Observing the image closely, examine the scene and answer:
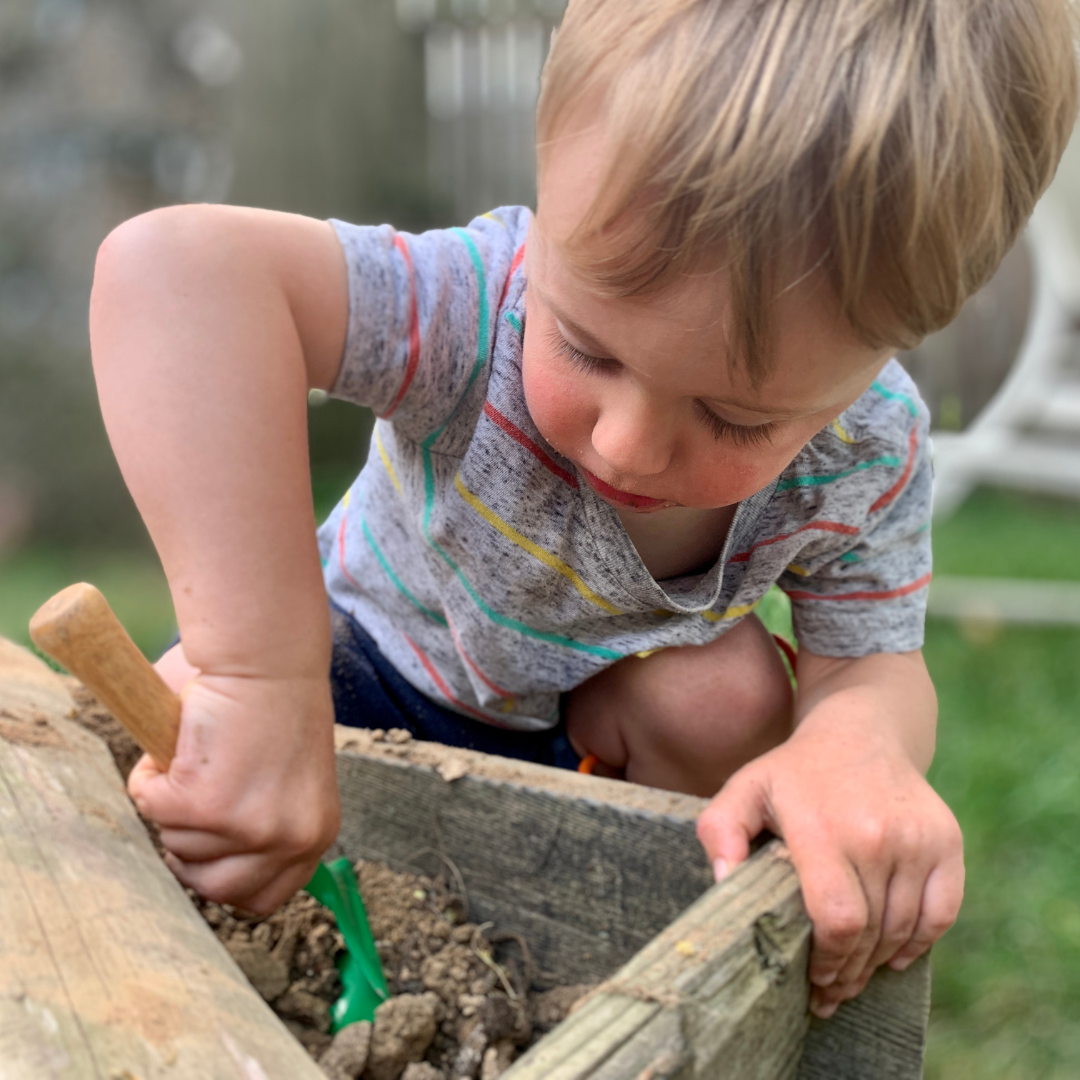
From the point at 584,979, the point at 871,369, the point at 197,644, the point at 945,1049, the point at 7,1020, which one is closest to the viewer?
the point at 7,1020

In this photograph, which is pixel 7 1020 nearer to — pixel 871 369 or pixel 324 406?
pixel 871 369

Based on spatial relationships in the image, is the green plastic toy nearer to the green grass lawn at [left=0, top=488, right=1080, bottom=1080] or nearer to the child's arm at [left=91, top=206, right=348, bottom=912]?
the child's arm at [left=91, top=206, right=348, bottom=912]

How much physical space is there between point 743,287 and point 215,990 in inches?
17.7

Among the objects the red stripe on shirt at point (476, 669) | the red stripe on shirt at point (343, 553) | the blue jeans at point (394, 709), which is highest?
the red stripe on shirt at point (343, 553)

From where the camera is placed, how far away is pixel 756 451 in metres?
0.70

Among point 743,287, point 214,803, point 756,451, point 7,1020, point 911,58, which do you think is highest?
point 911,58

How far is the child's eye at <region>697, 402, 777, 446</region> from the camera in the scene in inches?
26.1

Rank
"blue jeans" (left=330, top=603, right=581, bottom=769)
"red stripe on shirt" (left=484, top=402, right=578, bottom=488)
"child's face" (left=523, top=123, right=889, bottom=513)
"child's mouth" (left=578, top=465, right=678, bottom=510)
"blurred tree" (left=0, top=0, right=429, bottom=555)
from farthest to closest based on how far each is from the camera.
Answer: "blurred tree" (left=0, top=0, right=429, bottom=555) → "blue jeans" (left=330, top=603, right=581, bottom=769) → "red stripe on shirt" (left=484, top=402, right=578, bottom=488) → "child's mouth" (left=578, top=465, right=678, bottom=510) → "child's face" (left=523, top=123, right=889, bottom=513)

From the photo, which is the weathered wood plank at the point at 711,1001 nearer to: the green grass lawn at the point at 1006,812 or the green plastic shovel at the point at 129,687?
the green plastic shovel at the point at 129,687

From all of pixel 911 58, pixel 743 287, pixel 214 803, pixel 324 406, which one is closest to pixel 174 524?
pixel 214 803

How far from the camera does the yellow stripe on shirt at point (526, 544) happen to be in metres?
0.98

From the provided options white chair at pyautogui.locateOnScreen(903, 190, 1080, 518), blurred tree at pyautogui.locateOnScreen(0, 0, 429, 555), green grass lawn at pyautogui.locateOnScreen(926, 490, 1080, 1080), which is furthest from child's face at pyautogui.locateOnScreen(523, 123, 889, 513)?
blurred tree at pyautogui.locateOnScreen(0, 0, 429, 555)

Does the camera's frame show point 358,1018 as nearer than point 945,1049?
Yes

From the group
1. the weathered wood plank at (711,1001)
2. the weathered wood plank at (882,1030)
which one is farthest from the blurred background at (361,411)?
the weathered wood plank at (711,1001)
